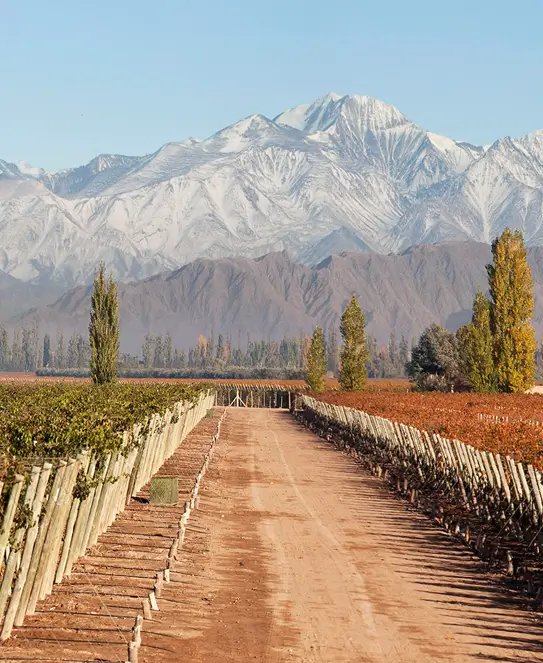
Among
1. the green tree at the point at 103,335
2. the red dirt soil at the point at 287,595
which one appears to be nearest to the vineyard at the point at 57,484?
the red dirt soil at the point at 287,595

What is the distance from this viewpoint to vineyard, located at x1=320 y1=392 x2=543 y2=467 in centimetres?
2477

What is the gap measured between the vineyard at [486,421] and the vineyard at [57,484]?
6933 mm

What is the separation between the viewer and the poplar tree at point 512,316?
75.9 m

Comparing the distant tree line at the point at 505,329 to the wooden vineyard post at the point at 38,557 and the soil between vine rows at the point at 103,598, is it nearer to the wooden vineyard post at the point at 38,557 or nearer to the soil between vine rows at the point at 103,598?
the soil between vine rows at the point at 103,598

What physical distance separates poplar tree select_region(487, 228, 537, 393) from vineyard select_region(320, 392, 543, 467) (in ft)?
44.2

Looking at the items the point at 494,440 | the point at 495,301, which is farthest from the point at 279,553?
the point at 495,301

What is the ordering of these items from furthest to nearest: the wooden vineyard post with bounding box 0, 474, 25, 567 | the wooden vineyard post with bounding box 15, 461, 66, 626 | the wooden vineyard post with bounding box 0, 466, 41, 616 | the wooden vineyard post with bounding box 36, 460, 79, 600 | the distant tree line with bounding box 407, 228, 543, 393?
1. the distant tree line with bounding box 407, 228, 543, 393
2. the wooden vineyard post with bounding box 36, 460, 79, 600
3. the wooden vineyard post with bounding box 15, 461, 66, 626
4. the wooden vineyard post with bounding box 0, 466, 41, 616
5. the wooden vineyard post with bounding box 0, 474, 25, 567

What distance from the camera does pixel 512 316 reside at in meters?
77.9

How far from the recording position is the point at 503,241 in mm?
80875

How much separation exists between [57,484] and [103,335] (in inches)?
2001

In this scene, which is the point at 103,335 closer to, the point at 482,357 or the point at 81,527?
the point at 482,357

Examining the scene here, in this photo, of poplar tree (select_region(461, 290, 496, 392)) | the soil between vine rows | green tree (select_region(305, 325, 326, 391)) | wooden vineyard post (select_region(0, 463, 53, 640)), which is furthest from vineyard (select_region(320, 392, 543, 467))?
green tree (select_region(305, 325, 326, 391))

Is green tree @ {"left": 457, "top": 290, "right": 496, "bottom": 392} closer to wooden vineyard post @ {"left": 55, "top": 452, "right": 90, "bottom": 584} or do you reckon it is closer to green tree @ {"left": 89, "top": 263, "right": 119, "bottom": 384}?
green tree @ {"left": 89, "top": 263, "right": 119, "bottom": 384}

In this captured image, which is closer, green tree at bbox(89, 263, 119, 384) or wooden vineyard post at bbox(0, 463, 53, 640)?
wooden vineyard post at bbox(0, 463, 53, 640)
